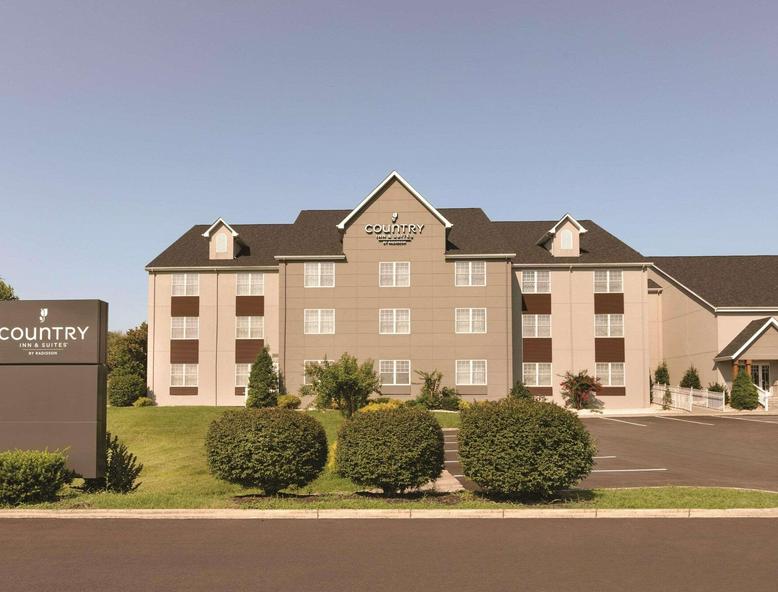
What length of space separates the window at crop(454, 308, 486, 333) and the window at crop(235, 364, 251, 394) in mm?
14821

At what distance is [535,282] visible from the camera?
4444 centimetres

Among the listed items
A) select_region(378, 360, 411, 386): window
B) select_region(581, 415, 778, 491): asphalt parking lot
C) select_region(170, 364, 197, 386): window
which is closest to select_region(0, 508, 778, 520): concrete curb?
select_region(581, 415, 778, 491): asphalt parking lot

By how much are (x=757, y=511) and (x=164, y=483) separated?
16475 millimetres

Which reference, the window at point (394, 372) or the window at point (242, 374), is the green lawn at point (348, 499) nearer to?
the window at point (394, 372)

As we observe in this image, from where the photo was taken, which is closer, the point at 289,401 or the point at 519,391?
the point at 289,401

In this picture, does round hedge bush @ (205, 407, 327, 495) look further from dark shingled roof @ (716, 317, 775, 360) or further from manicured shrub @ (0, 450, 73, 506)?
dark shingled roof @ (716, 317, 775, 360)

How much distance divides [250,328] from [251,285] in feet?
9.97

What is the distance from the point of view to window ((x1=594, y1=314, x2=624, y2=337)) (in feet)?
143

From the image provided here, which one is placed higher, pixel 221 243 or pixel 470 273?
pixel 221 243

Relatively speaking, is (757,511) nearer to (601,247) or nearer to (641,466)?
(641,466)

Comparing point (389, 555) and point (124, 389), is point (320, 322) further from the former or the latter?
point (389, 555)

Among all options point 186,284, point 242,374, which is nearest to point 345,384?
point 242,374

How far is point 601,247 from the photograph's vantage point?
45781mm

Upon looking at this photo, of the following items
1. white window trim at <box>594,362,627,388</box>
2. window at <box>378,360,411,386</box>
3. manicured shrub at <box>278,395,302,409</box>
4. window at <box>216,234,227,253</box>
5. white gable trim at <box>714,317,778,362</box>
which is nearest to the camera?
manicured shrub at <box>278,395,302,409</box>
